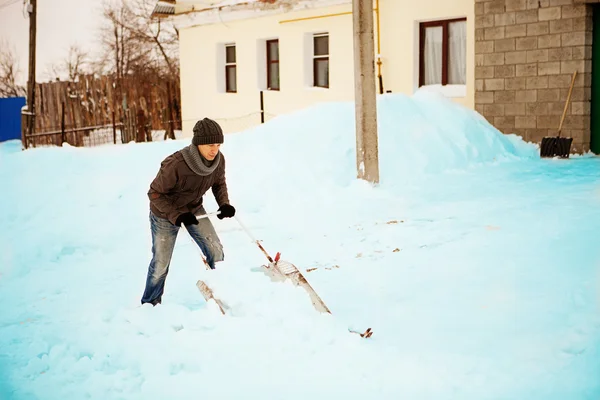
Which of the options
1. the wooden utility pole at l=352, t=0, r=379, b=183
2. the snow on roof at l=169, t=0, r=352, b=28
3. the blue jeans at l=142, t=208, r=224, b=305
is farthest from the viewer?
the snow on roof at l=169, t=0, r=352, b=28

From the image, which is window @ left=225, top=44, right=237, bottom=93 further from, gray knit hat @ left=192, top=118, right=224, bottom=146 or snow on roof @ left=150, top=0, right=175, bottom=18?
gray knit hat @ left=192, top=118, right=224, bottom=146

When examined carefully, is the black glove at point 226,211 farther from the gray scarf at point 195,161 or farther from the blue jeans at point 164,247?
the gray scarf at point 195,161

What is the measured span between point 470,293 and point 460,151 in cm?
712

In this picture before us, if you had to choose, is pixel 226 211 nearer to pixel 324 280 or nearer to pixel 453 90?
pixel 324 280

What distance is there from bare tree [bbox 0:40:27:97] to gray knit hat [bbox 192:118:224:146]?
24497 millimetres

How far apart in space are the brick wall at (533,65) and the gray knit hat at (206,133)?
34.9ft

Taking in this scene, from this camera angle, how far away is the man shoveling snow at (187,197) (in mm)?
4910

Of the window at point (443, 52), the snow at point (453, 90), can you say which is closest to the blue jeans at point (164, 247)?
the snow at point (453, 90)

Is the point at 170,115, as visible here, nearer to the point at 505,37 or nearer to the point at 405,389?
the point at 505,37

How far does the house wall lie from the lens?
15391mm

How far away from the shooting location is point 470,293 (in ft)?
17.2

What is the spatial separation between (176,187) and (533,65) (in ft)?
35.5

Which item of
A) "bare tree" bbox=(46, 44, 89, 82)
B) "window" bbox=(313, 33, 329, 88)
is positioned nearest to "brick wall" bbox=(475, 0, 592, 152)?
"window" bbox=(313, 33, 329, 88)

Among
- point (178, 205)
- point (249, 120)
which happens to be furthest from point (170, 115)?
point (178, 205)
